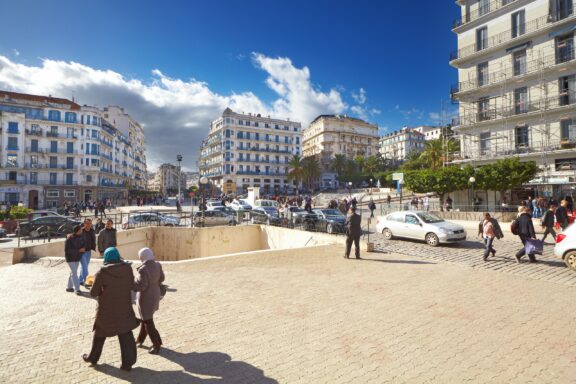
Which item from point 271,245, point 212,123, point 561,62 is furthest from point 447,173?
point 212,123

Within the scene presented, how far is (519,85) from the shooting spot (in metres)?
28.7

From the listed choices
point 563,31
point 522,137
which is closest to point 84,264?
point 522,137

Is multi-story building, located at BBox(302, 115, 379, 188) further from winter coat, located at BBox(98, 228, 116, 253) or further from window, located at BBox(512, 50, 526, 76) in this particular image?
winter coat, located at BBox(98, 228, 116, 253)

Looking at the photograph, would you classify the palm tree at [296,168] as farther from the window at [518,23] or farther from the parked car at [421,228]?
the parked car at [421,228]

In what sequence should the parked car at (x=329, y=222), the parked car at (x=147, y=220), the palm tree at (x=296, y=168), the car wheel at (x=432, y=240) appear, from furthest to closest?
the palm tree at (x=296, y=168) → the parked car at (x=147, y=220) → the parked car at (x=329, y=222) → the car wheel at (x=432, y=240)

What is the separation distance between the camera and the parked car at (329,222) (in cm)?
1647

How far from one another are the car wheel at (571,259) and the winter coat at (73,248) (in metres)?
13.4

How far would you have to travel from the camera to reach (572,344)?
4680mm

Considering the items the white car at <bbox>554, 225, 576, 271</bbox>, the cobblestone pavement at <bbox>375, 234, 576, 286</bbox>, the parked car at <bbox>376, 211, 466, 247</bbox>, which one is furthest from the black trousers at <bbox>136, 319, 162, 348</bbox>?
the parked car at <bbox>376, 211, 466, 247</bbox>

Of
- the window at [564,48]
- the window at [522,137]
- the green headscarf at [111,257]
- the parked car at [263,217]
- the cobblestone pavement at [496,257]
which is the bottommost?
the cobblestone pavement at [496,257]

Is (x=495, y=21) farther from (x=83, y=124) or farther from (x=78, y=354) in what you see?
(x=83, y=124)

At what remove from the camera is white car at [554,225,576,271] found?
9.00m

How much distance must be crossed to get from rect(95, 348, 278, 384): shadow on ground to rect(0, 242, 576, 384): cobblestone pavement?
0.06ft

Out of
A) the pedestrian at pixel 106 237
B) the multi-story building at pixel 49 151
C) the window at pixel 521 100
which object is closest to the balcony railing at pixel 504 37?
the window at pixel 521 100
